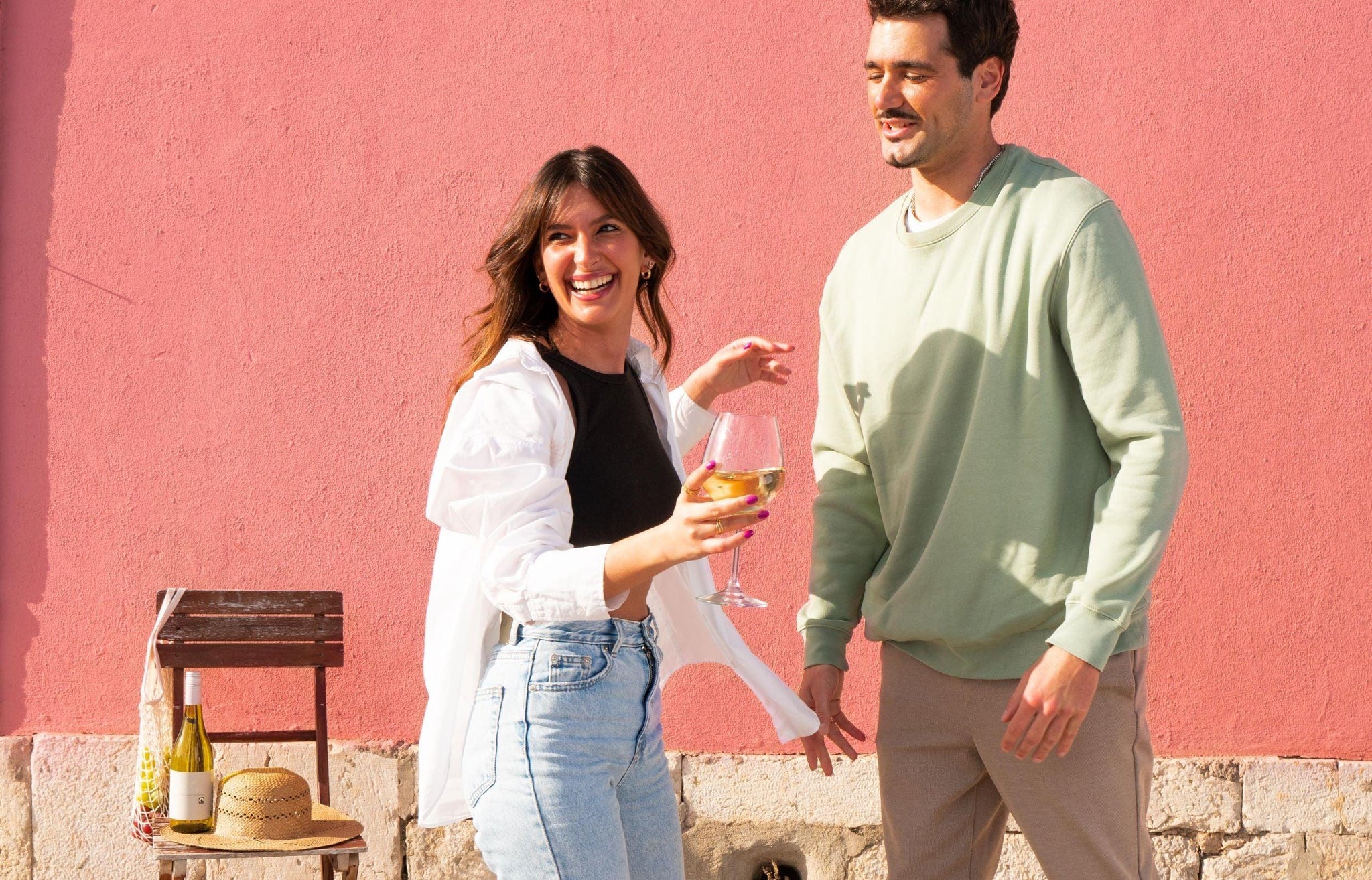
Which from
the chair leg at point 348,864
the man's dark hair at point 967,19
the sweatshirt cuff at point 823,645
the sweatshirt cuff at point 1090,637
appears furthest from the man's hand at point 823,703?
the chair leg at point 348,864

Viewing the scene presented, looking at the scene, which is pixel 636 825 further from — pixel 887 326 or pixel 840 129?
pixel 840 129

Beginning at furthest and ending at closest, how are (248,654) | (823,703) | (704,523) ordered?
(248,654)
(823,703)
(704,523)

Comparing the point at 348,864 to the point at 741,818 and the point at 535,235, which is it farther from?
the point at 535,235

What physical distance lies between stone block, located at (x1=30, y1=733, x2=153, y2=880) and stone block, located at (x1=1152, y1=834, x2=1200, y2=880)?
282 centimetres

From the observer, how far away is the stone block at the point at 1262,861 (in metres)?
3.38

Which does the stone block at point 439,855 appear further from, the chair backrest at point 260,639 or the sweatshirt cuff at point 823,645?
the sweatshirt cuff at point 823,645

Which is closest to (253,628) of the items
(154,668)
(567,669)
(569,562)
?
(154,668)

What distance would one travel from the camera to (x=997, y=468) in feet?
6.79

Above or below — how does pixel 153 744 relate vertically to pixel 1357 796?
above

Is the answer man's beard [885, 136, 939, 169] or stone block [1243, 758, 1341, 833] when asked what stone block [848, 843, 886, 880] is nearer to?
stone block [1243, 758, 1341, 833]

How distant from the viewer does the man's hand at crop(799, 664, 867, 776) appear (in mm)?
2381

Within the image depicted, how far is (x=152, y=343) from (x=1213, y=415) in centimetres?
296

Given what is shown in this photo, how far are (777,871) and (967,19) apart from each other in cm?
239

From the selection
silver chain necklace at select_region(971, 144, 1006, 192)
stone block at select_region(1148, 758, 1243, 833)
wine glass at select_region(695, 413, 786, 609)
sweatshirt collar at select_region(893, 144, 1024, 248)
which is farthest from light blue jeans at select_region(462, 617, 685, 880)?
stone block at select_region(1148, 758, 1243, 833)
